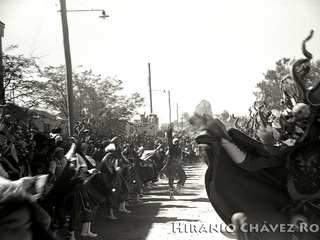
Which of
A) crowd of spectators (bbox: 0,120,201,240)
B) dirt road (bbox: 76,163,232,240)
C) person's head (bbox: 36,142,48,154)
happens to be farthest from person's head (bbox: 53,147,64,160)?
dirt road (bbox: 76,163,232,240)

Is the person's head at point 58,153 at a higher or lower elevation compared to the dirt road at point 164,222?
higher

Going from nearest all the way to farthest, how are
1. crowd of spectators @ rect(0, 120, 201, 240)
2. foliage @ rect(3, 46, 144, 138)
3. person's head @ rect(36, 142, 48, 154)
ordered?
1. crowd of spectators @ rect(0, 120, 201, 240)
2. person's head @ rect(36, 142, 48, 154)
3. foliage @ rect(3, 46, 144, 138)

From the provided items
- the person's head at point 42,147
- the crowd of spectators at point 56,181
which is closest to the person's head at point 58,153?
the crowd of spectators at point 56,181

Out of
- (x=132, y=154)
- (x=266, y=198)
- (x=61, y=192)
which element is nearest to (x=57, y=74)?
(x=132, y=154)

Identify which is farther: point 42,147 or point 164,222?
point 164,222

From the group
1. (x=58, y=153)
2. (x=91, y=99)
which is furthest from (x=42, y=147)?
(x=91, y=99)

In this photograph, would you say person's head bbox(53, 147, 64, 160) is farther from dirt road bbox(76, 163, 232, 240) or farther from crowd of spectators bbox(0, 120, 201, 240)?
dirt road bbox(76, 163, 232, 240)

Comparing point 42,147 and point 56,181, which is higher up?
point 42,147

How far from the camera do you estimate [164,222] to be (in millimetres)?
10664

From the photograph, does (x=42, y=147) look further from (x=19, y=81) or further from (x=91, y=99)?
(x=91, y=99)

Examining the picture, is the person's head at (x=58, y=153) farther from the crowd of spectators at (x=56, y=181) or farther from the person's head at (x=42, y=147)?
the person's head at (x=42, y=147)

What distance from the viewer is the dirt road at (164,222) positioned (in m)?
9.05

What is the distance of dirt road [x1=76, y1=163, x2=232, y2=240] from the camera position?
905 cm

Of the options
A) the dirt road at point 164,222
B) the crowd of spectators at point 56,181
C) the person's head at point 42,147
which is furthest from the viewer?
the dirt road at point 164,222
